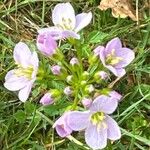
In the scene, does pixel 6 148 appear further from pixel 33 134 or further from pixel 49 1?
pixel 49 1

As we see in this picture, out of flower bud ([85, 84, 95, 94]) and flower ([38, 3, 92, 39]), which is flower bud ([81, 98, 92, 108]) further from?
flower ([38, 3, 92, 39])

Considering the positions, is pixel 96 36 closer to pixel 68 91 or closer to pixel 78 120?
pixel 68 91

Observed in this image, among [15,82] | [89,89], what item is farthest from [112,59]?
[15,82]

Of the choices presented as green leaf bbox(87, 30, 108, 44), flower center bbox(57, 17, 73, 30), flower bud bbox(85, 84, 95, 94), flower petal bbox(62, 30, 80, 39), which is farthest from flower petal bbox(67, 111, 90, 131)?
green leaf bbox(87, 30, 108, 44)

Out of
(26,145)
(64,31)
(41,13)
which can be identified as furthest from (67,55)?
(64,31)

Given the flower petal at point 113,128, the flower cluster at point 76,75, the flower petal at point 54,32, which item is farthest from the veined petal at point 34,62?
the flower petal at point 113,128

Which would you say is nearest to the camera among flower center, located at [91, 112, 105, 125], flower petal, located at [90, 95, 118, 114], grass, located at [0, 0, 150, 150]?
flower petal, located at [90, 95, 118, 114]

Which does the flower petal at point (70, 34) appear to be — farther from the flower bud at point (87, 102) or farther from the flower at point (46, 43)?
the flower bud at point (87, 102)
